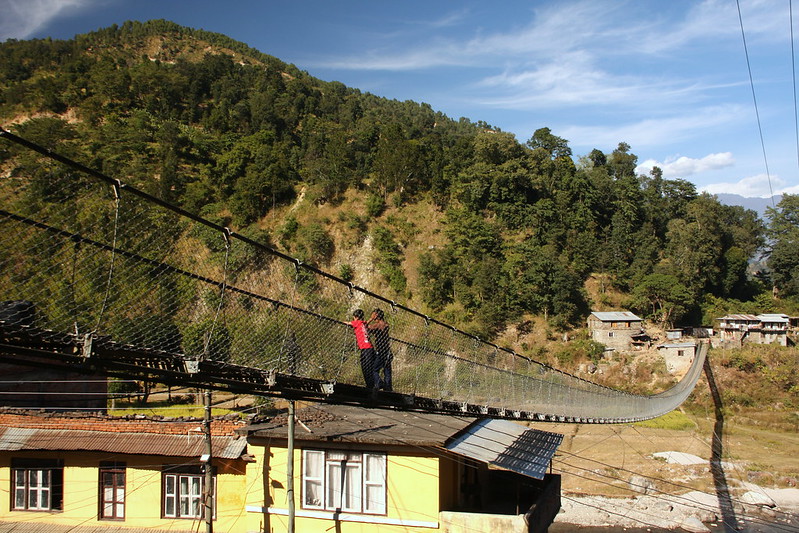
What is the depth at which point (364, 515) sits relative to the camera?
566 centimetres

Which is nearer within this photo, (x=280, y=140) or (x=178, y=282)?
(x=178, y=282)

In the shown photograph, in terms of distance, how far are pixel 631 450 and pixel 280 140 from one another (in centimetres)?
3099

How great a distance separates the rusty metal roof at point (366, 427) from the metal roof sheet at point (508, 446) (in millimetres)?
145

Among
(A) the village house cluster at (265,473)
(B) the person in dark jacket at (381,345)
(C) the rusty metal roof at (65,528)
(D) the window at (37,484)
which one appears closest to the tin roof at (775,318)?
(A) the village house cluster at (265,473)

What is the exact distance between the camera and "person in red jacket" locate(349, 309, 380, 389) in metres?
3.88

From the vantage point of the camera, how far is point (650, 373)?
70.6ft

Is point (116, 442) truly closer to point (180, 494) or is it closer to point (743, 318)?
point (180, 494)

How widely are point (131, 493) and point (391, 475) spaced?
3.01 m

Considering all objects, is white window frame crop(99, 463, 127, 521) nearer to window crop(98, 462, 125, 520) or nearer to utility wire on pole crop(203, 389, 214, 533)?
window crop(98, 462, 125, 520)

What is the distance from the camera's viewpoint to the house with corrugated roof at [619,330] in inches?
924

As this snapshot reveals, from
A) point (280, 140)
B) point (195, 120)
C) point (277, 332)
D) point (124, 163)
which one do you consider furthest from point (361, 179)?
point (277, 332)

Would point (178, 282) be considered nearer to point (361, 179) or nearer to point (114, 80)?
point (361, 179)

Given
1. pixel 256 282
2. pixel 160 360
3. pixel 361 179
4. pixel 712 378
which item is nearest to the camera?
pixel 160 360

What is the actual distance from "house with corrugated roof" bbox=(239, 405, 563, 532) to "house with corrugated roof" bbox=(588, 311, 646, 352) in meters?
18.6
